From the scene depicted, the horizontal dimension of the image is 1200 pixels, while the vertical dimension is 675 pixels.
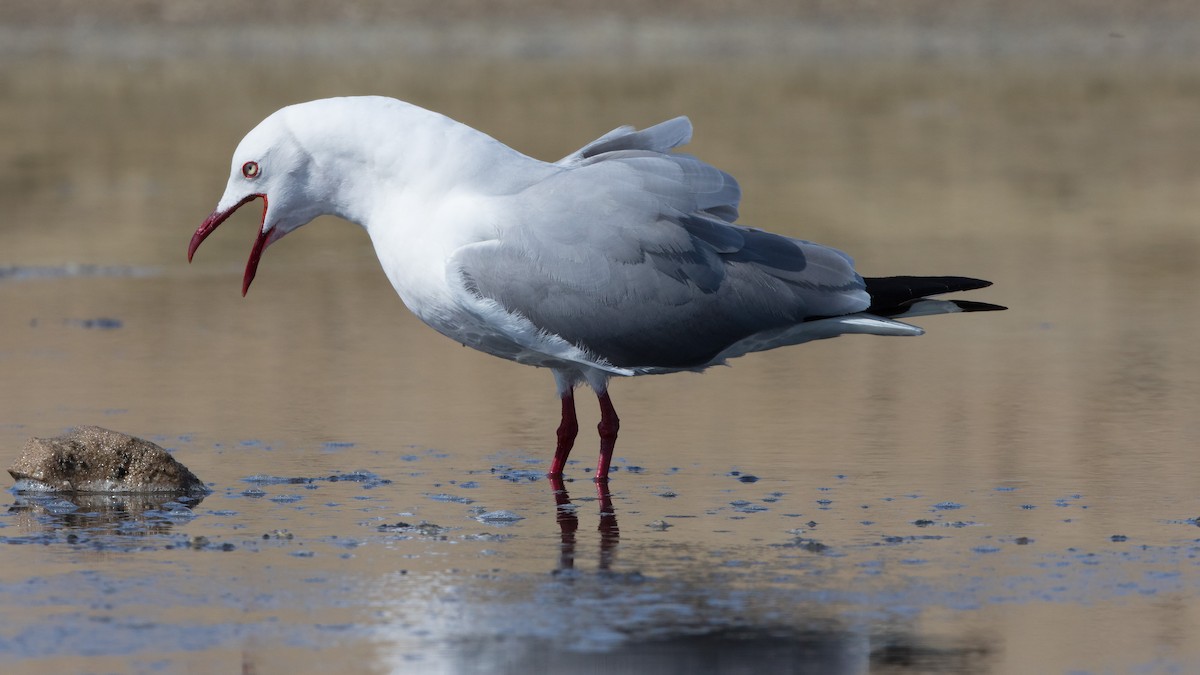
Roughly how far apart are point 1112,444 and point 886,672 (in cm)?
278

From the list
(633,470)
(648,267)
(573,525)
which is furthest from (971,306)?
(573,525)

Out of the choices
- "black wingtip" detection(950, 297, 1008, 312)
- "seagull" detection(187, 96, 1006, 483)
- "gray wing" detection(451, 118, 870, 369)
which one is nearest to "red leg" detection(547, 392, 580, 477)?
"seagull" detection(187, 96, 1006, 483)

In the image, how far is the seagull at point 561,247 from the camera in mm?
6309

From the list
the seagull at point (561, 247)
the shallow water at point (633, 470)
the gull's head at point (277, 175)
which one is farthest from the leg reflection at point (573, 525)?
the gull's head at point (277, 175)

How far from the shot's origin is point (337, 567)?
18.0 ft

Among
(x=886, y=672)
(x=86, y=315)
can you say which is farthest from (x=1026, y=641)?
(x=86, y=315)

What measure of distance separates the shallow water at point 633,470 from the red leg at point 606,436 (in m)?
0.09

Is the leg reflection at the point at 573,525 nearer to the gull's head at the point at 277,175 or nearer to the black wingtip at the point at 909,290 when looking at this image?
the black wingtip at the point at 909,290

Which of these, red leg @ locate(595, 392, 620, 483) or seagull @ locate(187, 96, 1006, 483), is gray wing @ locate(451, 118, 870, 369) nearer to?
seagull @ locate(187, 96, 1006, 483)

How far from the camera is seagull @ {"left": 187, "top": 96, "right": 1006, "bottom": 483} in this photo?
20.7ft

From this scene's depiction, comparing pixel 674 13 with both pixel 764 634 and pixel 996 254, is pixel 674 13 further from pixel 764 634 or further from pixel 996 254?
pixel 764 634

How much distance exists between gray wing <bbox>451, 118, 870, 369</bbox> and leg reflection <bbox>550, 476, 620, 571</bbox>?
1.46 ft

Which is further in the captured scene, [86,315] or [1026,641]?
[86,315]

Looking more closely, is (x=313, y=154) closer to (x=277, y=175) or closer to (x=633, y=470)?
(x=277, y=175)
